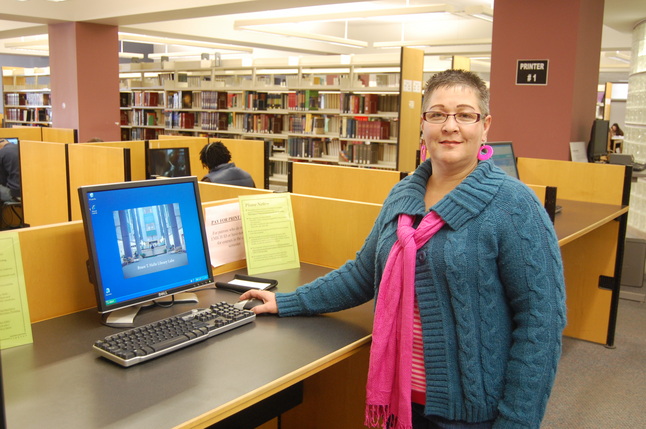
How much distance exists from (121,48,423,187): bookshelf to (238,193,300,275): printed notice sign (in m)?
4.47

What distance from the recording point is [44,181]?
4516mm

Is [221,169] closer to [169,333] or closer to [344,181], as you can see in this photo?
[344,181]

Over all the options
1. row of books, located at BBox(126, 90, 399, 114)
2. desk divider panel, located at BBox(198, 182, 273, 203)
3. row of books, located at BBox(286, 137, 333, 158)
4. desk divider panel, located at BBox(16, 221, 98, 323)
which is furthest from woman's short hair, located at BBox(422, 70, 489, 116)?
row of books, located at BBox(286, 137, 333, 158)

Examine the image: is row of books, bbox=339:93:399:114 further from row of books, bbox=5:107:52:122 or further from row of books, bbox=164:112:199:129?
row of books, bbox=5:107:52:122

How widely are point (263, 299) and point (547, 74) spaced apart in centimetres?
441

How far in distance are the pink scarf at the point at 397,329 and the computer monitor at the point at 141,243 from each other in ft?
2.24

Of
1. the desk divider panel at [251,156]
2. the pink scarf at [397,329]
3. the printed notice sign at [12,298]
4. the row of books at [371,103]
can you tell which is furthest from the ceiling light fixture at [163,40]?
the pink scarf at [397,329]

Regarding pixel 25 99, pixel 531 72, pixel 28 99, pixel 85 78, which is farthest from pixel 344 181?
pixel 25 99

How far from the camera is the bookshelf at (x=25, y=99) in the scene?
1352cm

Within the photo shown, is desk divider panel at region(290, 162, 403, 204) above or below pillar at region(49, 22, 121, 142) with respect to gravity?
below

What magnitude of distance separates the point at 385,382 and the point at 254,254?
919 millimetres

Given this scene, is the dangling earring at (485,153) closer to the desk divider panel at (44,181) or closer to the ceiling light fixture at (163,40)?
the desk divider panel at (44,181)

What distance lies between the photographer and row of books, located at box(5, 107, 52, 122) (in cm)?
1356

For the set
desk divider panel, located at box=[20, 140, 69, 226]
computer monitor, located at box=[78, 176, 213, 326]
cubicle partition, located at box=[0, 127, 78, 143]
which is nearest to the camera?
computer monitor, located at box=[78, 176, 213, 326]
